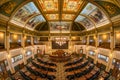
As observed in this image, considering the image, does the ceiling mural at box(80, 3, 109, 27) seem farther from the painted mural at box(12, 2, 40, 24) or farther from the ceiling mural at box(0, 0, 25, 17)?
the ceiling mural at box(0, 0, 25, 17)

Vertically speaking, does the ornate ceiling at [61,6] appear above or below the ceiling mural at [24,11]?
above

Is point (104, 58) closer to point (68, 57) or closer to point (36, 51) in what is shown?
point (68, 57)

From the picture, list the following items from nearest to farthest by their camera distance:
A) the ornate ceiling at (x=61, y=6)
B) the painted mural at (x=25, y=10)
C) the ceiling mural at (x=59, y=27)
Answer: the ornate ceiling at (x=61, y=6) < the painted mural at (x=25, y=10) < the ceiling mural at (x=59, y=27)

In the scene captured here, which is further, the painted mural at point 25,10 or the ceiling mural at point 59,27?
the ceiling mural at point 59,27

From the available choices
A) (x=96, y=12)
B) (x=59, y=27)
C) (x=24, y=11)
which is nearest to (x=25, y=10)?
(x=24, y=11)

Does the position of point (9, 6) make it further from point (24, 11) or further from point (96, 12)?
point (96, 12)

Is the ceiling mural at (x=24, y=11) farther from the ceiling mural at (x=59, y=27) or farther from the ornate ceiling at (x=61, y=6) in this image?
the ceiling mural at (x=59, y=27)

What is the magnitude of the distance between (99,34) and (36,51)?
57.4 feet

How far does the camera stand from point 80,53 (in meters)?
25.4

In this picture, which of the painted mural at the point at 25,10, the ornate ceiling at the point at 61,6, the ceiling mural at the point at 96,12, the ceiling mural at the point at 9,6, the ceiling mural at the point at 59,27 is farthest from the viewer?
the ceiling mural at the point at 59,27

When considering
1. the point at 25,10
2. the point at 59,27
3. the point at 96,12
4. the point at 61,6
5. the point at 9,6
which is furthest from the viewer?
the point at 59,27

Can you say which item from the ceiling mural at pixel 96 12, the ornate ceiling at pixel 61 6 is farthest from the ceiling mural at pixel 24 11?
the ceiling mural at pixel 96 12

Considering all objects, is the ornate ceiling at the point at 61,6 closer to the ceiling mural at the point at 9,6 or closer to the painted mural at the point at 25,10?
the painted mural at the point at 25,10

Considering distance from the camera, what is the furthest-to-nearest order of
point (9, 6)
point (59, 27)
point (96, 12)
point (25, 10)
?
point (59, 27) → point (96, 12) → point (25, 10) → point (9, 6)
